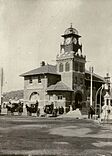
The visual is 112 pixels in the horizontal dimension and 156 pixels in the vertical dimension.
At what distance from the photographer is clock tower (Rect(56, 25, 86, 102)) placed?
54.7 metres

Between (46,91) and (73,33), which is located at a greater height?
(73,33)

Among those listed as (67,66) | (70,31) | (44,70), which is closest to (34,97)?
(44,70)

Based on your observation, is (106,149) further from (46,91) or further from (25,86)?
(25,86)

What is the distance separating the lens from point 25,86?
5925 centimetres

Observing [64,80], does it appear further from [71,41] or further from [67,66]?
[71,41]

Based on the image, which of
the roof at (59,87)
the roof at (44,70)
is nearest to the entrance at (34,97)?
the roof at (44,70)

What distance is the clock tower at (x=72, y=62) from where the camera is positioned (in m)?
54.7

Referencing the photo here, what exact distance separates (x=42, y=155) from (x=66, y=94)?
43.6m

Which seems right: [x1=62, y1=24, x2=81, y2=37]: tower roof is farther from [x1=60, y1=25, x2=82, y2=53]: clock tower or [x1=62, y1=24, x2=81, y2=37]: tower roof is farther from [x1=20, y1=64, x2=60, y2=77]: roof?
[x1=20, y1=64, x2=60, y2=77]: roof

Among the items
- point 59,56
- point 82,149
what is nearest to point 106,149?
point 82,149

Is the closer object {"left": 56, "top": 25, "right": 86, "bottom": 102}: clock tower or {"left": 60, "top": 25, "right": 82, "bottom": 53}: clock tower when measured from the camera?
{"left": 56, "top": 25, "right": 86, "bottom": 102}: clock tower

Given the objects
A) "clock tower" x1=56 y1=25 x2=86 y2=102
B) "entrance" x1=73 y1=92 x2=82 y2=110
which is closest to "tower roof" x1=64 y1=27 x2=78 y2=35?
"clock tower" x1=56 y1=25 x2=86 y2=102

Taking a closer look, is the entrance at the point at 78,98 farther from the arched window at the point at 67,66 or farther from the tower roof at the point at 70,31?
the tower roof at the point at 70,31

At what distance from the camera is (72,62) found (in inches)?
2148
